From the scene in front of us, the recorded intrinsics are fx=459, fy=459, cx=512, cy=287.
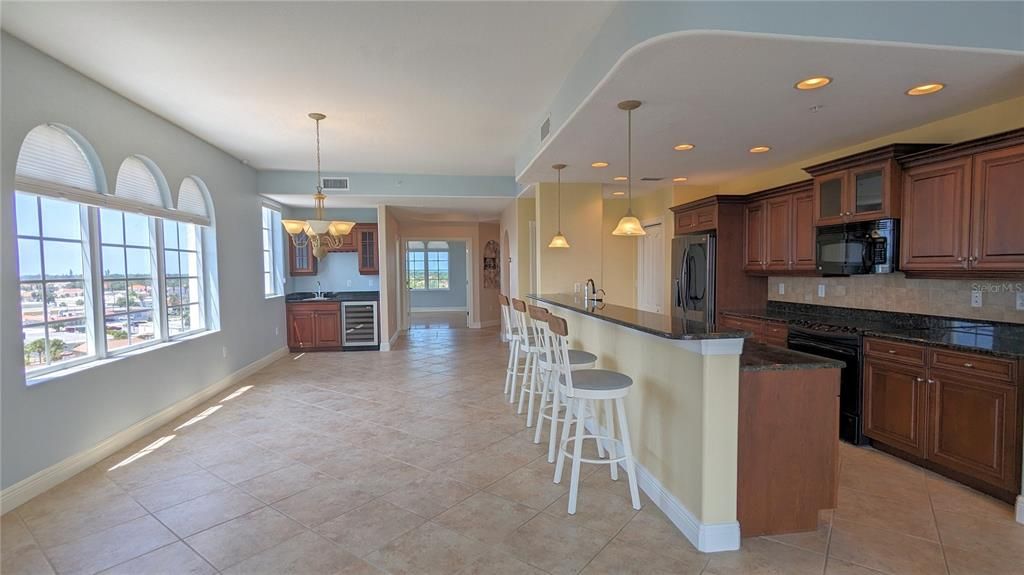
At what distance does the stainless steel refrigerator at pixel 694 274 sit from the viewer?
513 centimetres

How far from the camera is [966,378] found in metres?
2.66

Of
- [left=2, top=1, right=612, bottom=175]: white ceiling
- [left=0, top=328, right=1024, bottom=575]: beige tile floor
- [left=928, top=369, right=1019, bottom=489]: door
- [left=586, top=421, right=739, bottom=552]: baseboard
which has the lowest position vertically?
[left=0, top=328, right=1024, bottom=575]: beige tile floor

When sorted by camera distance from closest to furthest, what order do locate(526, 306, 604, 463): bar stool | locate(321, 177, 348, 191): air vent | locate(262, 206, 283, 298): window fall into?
1. locate(526, 306, 604, 463): bar stool
2. locate(321, 177, 348, 191): air vent
3. locate(262, 206, 283, 298): window

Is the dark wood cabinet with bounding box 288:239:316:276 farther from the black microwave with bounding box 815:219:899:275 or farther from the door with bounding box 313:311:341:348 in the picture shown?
the black microwave with bounding box 815:219:899:275

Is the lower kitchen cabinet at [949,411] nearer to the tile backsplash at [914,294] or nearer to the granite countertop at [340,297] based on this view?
the tile backsplash at [914,294]

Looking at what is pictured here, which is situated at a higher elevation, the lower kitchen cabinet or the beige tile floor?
the lower kitchen cabinet

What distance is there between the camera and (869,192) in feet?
11.4

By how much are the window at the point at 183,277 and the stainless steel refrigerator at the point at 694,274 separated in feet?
17.0

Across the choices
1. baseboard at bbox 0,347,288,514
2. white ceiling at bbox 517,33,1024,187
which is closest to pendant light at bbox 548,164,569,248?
white ceiling at bbox 517,33,1024,187

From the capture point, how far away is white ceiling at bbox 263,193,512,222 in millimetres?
6852

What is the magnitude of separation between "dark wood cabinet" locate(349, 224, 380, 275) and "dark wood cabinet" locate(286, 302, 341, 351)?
91cm

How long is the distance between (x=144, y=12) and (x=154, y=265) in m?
2.55

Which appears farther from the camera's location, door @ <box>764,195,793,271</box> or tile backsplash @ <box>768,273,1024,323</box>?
door @ <box>764,195,793,271</box>

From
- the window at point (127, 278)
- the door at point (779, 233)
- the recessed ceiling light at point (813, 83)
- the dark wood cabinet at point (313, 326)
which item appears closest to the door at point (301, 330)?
the dark wood cabinet at point (313, 326)
